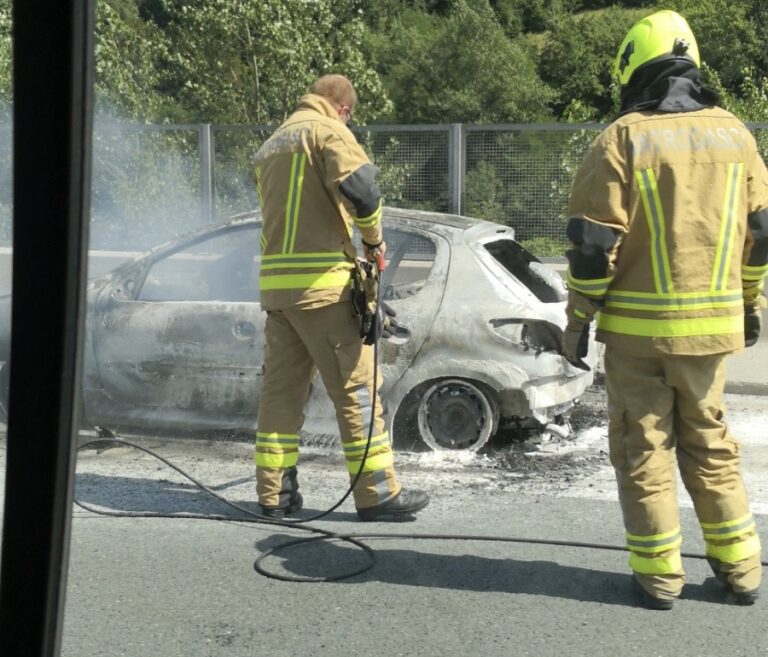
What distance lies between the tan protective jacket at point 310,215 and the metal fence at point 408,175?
5.30m

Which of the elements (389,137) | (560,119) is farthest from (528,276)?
(560,119)

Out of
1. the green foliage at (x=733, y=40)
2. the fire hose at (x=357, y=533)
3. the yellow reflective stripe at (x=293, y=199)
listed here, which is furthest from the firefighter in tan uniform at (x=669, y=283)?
the green foliage at (x=733, y=40)

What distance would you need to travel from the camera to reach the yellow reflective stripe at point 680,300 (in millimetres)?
3863

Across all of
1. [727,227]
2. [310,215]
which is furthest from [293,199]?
[727,227]

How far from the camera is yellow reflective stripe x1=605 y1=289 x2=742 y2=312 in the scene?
12.7ft

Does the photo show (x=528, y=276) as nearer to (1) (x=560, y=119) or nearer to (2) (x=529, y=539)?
(2) (x=529, y=539)

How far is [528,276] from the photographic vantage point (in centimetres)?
653

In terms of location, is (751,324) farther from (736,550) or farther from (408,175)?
(408,175)

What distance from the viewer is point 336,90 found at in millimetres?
5160

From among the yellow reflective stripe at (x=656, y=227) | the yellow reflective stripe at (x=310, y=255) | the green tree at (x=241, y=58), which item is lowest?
the yellow reflective stripe at (x=310, y=255)

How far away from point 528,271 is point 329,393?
1.94 metres

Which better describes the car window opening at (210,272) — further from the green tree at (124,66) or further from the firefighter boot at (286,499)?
the green tree at (124,66)

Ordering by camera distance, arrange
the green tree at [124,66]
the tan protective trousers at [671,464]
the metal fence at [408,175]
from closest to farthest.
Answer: the tan protective trousers at [671,464] → the metal fence at [408,175] → the green tree at [124,66]

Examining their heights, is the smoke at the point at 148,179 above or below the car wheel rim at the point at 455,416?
above
